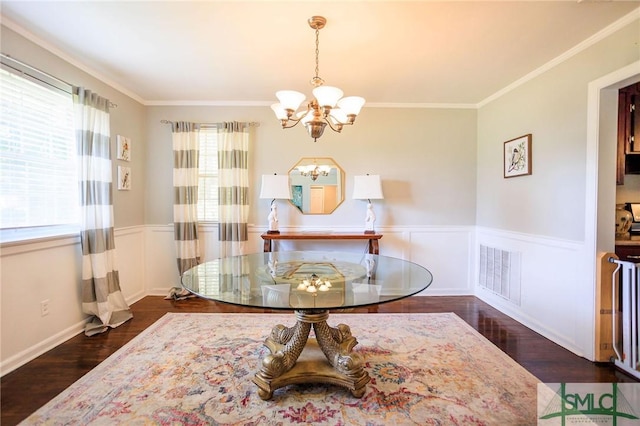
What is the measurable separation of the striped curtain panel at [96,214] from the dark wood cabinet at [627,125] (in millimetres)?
4465

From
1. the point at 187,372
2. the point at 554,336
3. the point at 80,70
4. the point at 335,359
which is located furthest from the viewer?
the point at 80,70

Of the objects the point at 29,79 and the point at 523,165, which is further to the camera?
the point at 523,165

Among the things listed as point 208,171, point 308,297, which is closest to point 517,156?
point 308,297

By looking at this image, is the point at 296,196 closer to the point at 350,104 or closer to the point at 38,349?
the point at 350,104

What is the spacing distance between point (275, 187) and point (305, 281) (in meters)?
1.81

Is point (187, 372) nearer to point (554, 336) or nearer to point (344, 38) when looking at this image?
point (344, 38)

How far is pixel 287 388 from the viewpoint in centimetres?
183

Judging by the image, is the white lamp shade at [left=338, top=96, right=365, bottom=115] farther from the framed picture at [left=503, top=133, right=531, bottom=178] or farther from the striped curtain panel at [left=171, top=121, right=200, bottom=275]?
the striped curtain panel at [left=171, top=121, right=200, bottom=275]

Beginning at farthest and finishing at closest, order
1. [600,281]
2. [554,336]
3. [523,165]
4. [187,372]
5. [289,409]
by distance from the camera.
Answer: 1. [523,165]
2. [554,336]
3. [600,281]
4. [187,372]
5. [289,409]

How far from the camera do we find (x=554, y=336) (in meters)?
2.52

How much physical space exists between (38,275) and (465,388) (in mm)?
3226

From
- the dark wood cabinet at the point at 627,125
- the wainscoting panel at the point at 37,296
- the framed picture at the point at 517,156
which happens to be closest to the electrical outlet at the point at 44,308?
the wainscoting panel at the point at 37,296

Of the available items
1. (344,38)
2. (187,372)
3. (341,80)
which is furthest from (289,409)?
(341,80)

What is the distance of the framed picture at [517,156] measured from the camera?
2.85 metres
